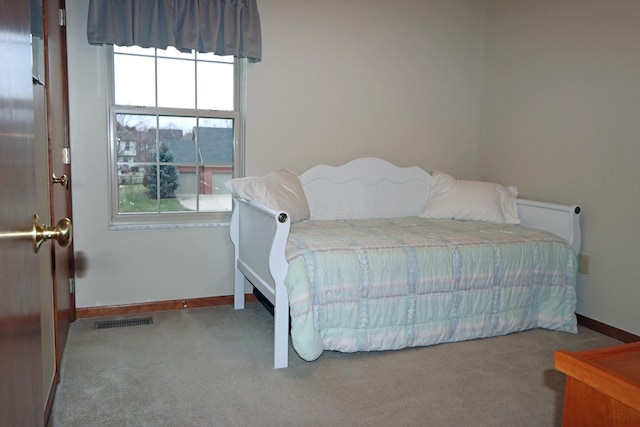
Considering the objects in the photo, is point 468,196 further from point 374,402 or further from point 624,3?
point 374,402

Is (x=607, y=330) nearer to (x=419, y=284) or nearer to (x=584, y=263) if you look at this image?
(x=584, y=263)

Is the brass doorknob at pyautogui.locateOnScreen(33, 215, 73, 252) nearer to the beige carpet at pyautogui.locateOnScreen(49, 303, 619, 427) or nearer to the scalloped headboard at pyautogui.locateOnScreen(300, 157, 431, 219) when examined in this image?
the beige carpet at pyautogui.locateOnScreen(49, 303, 619, 427)

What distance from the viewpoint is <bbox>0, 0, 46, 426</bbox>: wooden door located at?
679 mm

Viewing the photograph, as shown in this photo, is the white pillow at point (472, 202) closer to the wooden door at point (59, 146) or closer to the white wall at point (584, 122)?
the white wall at point (584, 122)

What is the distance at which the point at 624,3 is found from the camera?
282 cm

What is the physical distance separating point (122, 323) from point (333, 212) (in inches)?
59.9

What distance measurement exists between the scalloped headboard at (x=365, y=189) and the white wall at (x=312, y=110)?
13 cm

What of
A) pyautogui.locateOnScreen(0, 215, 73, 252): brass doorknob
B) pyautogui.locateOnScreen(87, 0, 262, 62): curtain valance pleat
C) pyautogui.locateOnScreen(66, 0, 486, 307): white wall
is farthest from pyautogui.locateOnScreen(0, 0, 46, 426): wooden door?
pyautogui.locateOnScreen(66, 0, 486, 307): white wall

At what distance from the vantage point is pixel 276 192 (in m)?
2.89

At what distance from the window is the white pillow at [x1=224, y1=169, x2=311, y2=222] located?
16.5 inches

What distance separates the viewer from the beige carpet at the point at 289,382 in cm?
193

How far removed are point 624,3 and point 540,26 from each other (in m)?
0.61

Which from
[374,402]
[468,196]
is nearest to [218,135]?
[468,196]

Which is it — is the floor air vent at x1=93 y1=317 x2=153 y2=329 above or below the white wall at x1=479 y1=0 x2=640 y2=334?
below
